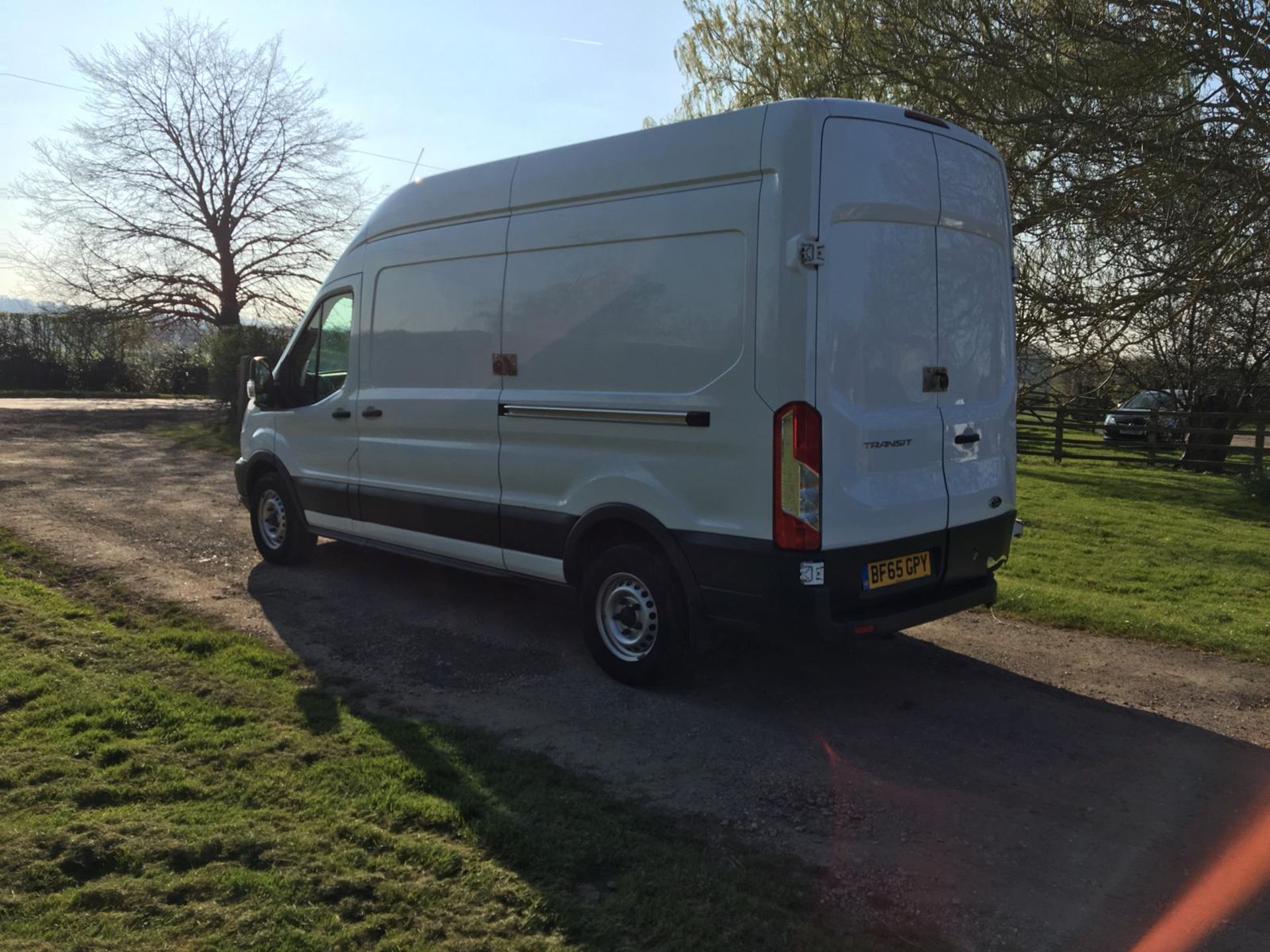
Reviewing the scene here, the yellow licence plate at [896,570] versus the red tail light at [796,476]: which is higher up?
the red tail light at [796,476]

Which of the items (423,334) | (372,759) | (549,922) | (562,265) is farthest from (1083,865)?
(423,334)

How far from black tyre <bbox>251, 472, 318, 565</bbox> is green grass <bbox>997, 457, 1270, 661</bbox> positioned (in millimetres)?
5360

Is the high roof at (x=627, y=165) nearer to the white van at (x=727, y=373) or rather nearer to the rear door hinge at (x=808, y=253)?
the white van at (x=727, y=373)

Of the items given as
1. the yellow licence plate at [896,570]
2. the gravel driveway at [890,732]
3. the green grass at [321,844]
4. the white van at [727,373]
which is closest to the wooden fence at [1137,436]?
the gravel driveway at [890,732]

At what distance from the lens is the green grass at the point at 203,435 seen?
16.5 m

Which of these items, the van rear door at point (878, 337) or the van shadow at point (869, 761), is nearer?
the van shadow at point (869, 761)

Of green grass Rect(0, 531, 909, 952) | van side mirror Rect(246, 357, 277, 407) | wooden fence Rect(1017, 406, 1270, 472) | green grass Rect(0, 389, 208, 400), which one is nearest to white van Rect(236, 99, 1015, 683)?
green grass Rect(0, 531, 909, 952)

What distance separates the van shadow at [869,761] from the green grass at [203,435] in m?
11.0

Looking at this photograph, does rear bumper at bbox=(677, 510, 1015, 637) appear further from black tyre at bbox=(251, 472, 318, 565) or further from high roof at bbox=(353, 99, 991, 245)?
black tyre at bbox=(251, 472, 318, 565)

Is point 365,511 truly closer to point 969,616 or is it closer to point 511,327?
point 511,327

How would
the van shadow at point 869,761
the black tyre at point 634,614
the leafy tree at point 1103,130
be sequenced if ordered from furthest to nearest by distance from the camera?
the leafy tree at point 1103,130 < the black tyre at point 634,614 < the van shadow at point 869,761

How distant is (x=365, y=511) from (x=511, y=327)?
82.1 inches

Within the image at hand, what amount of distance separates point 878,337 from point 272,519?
551 centimetres

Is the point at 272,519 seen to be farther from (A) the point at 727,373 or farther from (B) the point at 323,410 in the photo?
(A) the point at 727,373
